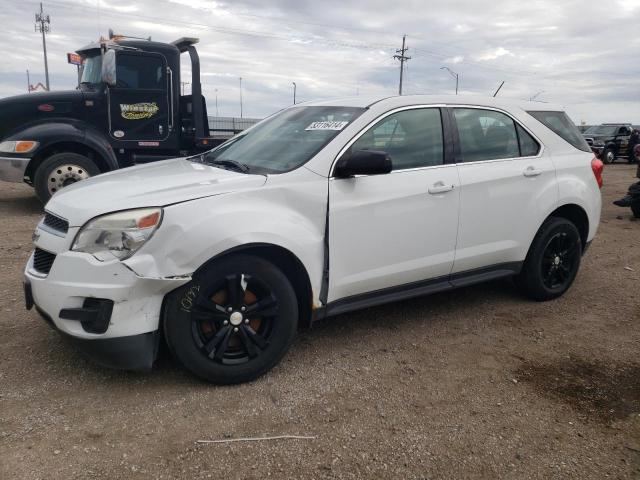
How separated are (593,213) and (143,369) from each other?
3.91 m

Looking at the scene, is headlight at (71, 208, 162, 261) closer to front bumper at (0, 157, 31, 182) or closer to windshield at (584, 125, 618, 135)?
front bumper at (0, 157, 31, 182)

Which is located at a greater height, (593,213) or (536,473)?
(593,213)

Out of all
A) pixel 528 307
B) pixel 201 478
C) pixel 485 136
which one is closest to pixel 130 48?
pixel 485 136

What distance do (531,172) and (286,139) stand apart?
195 centimetres

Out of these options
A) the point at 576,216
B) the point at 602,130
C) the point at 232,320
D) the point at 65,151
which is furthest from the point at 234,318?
the point at 602,130

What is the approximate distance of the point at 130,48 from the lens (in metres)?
8.09

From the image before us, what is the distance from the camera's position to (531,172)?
13.7ft

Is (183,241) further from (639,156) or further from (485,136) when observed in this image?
(639,156)

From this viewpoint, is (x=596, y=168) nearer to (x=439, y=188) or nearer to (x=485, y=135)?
(x=485, y=135)

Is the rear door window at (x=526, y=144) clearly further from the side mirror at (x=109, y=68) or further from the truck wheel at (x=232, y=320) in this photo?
the side mirror at (x=109, y=68)

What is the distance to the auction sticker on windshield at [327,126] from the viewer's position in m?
3.48

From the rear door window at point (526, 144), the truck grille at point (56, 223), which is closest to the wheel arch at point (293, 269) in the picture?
the truck grille at point (56, 223)

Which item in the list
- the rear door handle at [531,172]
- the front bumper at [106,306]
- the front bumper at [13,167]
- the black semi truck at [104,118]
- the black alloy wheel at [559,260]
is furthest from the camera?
the black semi truck at [104,118]

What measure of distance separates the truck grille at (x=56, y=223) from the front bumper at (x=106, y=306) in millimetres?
133
